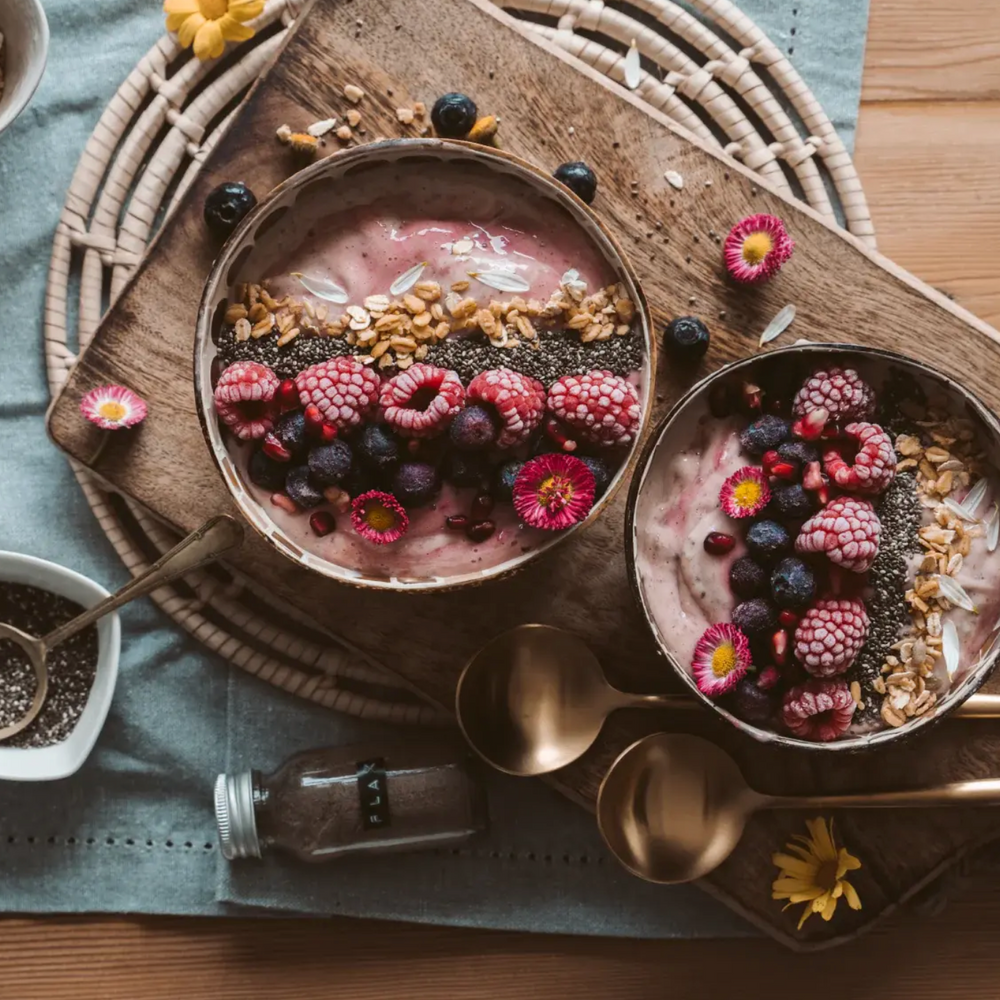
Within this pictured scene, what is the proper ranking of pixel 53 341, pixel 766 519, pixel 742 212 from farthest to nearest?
pixel 53 341 → pixel 742 212 → pixel 766 519

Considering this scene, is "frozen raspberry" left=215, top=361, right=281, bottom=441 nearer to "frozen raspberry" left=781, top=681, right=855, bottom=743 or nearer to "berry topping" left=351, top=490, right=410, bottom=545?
"berry topping" left=351, top=490, right=410, bottom=545

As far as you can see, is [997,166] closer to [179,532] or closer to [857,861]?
[857,861]

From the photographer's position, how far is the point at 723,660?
118cm

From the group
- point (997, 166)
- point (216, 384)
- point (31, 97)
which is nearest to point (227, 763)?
point (216, 384)

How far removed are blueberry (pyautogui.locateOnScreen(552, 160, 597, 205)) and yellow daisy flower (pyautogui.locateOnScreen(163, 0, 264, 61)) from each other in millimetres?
429

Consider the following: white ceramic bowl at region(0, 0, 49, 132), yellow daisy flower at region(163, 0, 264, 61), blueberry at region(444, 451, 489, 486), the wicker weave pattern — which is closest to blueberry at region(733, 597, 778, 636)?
blueberry at region(444, 451, 489, 486)

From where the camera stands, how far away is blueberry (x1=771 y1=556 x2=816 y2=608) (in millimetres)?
1146

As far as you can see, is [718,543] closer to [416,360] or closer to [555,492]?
[555,492]

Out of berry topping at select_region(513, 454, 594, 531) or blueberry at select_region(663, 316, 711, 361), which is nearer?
berry topping at select_region(513, 454, 594, 531)

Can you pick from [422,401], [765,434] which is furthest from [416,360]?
[765,434]

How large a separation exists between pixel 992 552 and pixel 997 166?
60cm

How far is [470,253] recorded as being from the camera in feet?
4.02

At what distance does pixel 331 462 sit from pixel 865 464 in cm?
56

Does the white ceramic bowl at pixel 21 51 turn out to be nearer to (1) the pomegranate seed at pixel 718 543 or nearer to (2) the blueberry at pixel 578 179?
(2) the blueberry at pixel 578 179
